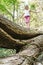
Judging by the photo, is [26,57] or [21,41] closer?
[26,57]

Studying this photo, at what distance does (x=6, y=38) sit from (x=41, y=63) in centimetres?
48

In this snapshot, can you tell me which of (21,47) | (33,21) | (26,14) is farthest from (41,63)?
(33,21)

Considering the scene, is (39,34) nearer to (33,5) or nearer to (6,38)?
(6,38)

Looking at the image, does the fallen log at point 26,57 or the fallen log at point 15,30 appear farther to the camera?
the fallen log at point 15,30

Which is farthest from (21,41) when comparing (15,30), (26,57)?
(26,57)

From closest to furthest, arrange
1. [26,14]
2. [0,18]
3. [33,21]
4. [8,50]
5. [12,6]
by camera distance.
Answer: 1. [0,18]
2. [8,50]
3. [26,14]
4. [12,6]
5. [33,21]

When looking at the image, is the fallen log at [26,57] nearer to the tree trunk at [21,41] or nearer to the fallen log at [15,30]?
the tree trunk at [21,41]

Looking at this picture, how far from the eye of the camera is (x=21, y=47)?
2.98m

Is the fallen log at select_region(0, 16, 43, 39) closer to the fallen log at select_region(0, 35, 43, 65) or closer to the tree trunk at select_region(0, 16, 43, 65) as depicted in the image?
the tree trunk at select_region(0, 16, 43, 65)


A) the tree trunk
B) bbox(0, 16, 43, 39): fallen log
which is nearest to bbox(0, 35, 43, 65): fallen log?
the tree trunk

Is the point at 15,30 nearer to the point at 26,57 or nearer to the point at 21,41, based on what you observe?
the point at 21,41

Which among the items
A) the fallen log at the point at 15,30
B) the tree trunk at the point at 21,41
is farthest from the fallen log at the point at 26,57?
the fallen log at the point at 15,30

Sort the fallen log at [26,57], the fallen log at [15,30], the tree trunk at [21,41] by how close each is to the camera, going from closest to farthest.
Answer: the fallen log at [26,57]
the tree trunk at [21,41]
the fallen log at [15,30]

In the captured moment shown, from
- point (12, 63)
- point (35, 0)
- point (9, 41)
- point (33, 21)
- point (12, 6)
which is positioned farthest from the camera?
point (35, 0)
